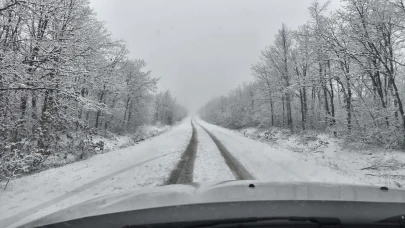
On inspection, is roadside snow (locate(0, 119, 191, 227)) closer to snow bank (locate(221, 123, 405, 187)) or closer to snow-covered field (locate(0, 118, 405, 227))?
snow-covered field (locate(0, 118, 405, 227))

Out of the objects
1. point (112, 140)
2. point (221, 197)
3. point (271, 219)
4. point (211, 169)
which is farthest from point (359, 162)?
point (112, 140)

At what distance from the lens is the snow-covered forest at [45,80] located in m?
6.83

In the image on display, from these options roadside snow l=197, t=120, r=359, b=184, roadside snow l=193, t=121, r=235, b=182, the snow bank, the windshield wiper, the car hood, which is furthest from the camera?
the snow bank

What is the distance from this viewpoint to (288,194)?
273 cm

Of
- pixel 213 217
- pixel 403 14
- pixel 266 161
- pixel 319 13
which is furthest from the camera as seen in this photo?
pixel 319 13

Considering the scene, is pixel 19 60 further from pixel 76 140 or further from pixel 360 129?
pixel 360 129

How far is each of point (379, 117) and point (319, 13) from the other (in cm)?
1170

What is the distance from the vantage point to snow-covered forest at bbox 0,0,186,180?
6832mm

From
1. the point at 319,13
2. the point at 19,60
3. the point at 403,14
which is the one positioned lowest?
the point at 19,60

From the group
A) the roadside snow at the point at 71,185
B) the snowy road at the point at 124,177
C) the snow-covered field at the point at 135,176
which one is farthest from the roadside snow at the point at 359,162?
the roadside snow at the point at 71,185

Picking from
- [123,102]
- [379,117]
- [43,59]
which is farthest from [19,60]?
[123,102]

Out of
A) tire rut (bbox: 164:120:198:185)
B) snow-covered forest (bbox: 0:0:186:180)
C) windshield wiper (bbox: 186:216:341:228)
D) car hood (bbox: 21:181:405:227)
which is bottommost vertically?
tire rut (bbox: 164:120:198:185)

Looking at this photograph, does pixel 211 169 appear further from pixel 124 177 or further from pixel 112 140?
pixel 112 140

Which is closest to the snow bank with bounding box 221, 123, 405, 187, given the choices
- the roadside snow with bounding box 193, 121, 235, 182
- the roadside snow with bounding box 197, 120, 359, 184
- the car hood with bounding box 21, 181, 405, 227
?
the roadside snow with bounding box 197, 120, 359, 184
